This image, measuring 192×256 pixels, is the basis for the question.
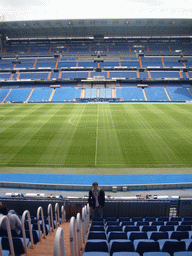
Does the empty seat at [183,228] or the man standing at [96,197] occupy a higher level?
the man standing at [96,197]

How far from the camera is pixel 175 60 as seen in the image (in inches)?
2030

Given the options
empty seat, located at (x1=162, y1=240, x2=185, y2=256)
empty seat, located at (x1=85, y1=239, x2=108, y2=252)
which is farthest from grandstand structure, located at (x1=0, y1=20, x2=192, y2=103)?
empty seat, located at (x1=85, y1=239, x2=108, y2=252)

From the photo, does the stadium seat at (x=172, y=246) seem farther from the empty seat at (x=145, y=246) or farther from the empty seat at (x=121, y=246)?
the empty seat at (x=121, y=246)

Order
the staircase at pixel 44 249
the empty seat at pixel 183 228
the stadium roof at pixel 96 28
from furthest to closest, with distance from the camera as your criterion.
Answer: the stadium roof at pixel 96 28
the empty seat at pixel 183 228
the staircase at pixel 44 249

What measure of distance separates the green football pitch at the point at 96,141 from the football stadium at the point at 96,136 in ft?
0.37

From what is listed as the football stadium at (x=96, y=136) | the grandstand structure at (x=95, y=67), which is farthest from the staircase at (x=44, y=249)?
the grandstand structure at (x=95, y=67)

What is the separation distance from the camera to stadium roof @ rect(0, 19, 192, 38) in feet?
148

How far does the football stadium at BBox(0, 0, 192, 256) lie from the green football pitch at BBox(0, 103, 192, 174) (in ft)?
0.37

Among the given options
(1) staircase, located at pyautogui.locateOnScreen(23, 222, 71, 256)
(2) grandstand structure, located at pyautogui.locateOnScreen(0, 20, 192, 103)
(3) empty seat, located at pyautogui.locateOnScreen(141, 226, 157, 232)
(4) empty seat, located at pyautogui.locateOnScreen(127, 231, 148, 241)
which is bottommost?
(1) staircase, located at pyautogui.locateOnScreen(23, 222, 71, 256)

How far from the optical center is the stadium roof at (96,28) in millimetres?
45156

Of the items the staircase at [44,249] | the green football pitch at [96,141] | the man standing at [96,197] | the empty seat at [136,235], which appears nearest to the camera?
the staircase at [44,249]

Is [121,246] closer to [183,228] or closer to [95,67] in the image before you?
[183,228]

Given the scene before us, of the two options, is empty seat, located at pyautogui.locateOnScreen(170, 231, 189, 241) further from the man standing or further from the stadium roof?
the stadium roof

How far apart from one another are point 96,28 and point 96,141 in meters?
43.6
